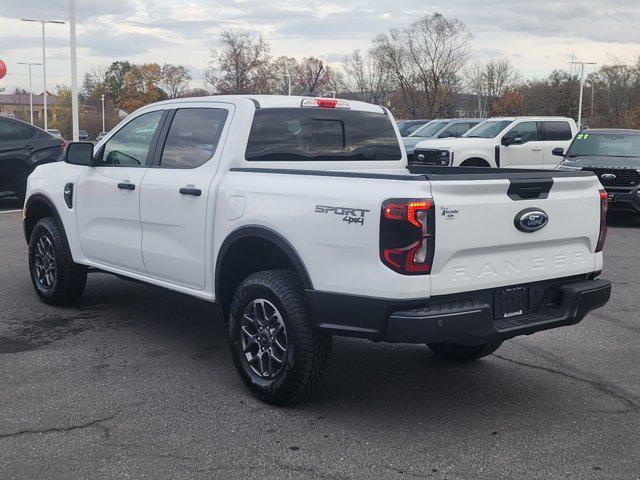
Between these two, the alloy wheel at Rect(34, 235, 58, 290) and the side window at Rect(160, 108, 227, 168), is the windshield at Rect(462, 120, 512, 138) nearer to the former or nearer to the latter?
the alloy wheel at Rect(34, 235, 58, 290)

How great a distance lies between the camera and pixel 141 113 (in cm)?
587

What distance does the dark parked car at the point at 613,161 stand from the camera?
490 inches

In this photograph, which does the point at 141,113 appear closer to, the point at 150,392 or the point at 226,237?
the point at 226,237

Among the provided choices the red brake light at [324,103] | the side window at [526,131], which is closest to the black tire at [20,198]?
the red brake light at [324,103]

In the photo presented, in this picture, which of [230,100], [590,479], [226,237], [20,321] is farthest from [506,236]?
[20,321]

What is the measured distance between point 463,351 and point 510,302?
122cm

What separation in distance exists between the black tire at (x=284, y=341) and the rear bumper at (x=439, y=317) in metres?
0.15

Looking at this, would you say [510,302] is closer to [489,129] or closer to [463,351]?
[463,351]

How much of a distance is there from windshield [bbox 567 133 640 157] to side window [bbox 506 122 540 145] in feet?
11.1

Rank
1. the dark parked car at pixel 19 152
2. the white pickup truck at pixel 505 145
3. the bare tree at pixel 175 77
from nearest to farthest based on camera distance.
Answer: the dark parked car at pixel 19 152 → the white pickup truck at pixel 505 145 → the bare tree at pixel 175 77

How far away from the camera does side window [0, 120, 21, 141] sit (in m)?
13.6

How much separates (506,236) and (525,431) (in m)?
1.09

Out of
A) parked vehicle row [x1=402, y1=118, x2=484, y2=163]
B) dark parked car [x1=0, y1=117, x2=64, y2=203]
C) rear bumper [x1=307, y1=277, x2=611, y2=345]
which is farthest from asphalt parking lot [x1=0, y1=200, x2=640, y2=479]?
parked vehicle row [x1=402, y1=118, x2=484, y2=163]

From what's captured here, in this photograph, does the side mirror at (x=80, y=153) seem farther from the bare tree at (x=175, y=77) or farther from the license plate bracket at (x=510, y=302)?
the bare tree at (x=175, y=77)
